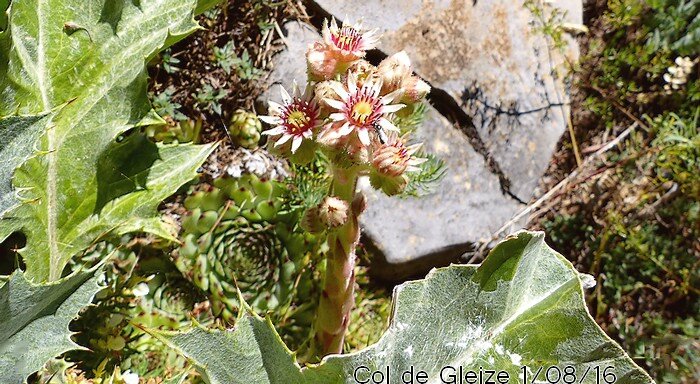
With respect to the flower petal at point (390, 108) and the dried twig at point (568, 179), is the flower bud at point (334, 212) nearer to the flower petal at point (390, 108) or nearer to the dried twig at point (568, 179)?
the flower petal at point (390, 108)

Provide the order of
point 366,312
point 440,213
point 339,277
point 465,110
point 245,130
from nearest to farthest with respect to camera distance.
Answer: point 339,277, point 245,130, point 366,312, point 440,213, point 465,110

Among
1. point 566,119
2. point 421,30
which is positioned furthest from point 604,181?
point 421,30

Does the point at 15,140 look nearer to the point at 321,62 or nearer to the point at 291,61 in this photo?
the point at 321,62

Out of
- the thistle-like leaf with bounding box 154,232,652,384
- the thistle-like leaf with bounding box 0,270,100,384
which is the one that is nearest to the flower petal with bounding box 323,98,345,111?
the thistle-like leaf with bounding box 154,232,652,384

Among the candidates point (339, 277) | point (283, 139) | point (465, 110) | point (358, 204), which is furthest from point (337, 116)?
point (465, 110)

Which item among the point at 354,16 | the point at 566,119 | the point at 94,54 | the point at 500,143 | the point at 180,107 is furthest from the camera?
the point at 566,119

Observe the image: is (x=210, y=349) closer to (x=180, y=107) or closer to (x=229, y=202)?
(x=229, y=202)
